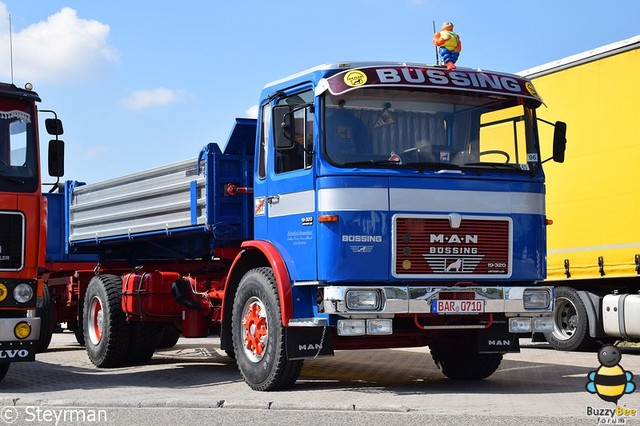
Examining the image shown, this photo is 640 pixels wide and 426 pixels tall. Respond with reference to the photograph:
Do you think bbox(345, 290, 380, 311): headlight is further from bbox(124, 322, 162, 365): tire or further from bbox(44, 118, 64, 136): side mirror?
bbox(124, 322, 162, 365): tire

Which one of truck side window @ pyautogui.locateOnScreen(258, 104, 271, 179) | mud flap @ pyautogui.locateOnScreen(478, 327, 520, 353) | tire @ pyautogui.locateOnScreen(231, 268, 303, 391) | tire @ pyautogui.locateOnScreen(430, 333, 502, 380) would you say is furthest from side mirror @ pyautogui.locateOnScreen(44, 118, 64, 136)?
mud flap @ pyautogui.locateOnScreen(478, 327, 520, 353)

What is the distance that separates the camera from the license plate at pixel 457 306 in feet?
33.4

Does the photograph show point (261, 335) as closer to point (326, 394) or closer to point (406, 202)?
point (326, 394)

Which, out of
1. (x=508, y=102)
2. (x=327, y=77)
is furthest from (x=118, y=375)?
(x=508, y=102)

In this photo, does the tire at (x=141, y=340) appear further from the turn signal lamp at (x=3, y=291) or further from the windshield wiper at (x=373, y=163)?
the windshield wiper at (x=373, y=163)

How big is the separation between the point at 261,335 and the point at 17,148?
3498 millimetres

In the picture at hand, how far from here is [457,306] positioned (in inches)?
404

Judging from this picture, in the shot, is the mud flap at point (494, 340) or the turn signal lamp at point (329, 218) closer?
the turn signal lamp at point (329, 218)

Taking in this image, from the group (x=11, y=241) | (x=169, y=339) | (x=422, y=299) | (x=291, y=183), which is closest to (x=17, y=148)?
(x=11, y=241)

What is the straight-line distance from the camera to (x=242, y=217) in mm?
12242

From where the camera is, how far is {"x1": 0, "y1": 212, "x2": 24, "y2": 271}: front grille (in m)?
11.4

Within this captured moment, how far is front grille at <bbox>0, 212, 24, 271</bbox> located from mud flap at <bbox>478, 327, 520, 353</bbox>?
16.5 feet

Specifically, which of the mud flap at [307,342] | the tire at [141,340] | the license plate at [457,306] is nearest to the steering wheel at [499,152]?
the license plate at [457,306]
